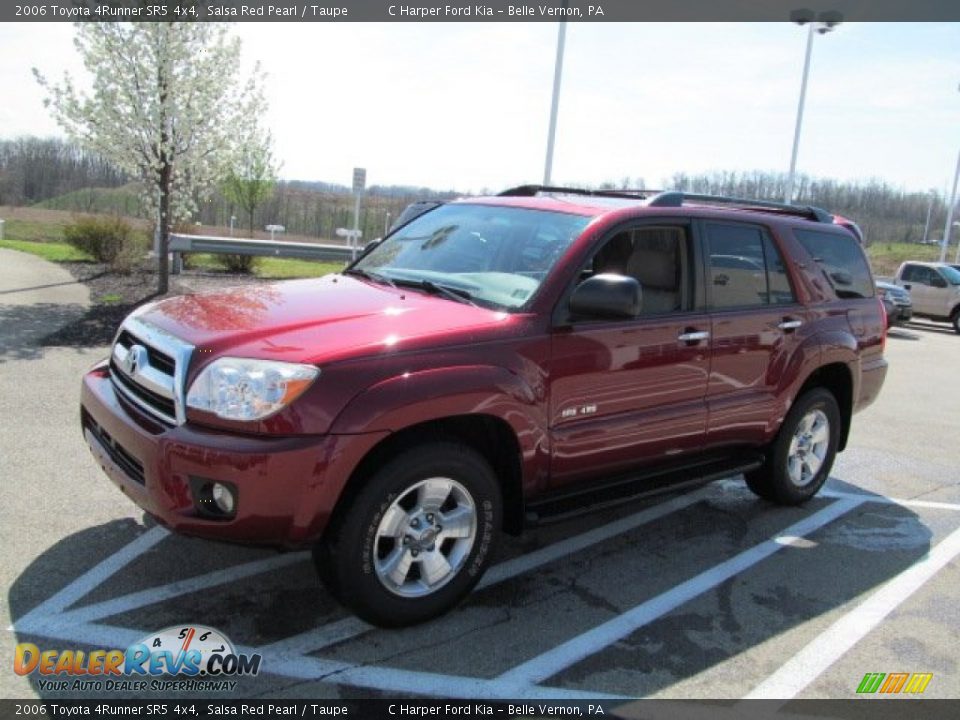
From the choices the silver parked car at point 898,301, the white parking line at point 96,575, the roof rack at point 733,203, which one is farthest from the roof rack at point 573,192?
the silver parked car at point 898,301

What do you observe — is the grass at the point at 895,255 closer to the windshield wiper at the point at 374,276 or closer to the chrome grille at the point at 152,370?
the windshield wiper at the point at 374,276

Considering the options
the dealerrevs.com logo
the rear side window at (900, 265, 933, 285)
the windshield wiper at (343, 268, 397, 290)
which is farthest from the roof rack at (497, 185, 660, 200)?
the rear side window at (900, 265, 933, 285)

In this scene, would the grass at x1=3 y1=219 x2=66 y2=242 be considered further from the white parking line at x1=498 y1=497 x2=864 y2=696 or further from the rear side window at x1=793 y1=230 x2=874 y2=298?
the white parking line at x1=498 y1=497 x2=864 y2=696

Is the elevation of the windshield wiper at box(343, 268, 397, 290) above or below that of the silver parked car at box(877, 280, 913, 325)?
above

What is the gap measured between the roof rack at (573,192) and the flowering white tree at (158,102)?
8.90 meters

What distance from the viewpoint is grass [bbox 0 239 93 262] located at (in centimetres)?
1777

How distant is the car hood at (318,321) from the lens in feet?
10.4

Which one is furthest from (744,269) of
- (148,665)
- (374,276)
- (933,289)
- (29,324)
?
(933,289)

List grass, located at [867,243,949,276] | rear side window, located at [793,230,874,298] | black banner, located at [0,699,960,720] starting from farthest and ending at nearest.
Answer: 1. grass, located at [867,243,949,276]
2. rear side window, located at [793,230,874,298]
3. black banner, located at [0,699,960,720]

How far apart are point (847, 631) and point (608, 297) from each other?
196cm

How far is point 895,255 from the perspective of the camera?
6041 cm

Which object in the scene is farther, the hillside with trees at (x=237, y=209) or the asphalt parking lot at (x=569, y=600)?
the hillside with trees at (x=237, y=209)

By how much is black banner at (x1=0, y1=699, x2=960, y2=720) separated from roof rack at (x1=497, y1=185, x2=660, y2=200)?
2.88 metres

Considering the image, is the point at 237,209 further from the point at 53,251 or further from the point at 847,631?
the point at 847,631
